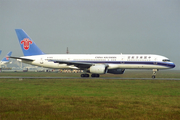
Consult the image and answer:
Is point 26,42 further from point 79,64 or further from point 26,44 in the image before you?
point 79,64

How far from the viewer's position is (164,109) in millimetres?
13570

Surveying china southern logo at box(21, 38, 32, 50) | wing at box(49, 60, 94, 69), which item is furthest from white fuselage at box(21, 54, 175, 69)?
china southern logo at box(21, 38, 32, 50)

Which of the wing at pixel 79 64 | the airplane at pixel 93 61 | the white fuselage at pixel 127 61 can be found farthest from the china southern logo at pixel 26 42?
the wing at pixel 79 64

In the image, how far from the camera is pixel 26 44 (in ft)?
158

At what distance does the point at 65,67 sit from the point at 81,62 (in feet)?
10.8

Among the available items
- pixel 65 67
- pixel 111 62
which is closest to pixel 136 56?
pixel 111 62

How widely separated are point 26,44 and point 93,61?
546 inches

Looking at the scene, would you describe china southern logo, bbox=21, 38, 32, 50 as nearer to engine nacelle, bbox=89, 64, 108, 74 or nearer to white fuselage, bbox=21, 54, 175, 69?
white fuselage, bbox=21, 54, 175, 69

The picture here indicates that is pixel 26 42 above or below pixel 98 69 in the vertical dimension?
above

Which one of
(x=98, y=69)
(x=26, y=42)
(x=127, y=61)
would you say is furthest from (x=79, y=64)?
(x=26, y=42)

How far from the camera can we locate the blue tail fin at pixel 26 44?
1895 inches

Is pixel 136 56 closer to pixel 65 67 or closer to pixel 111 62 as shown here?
pixel 111 62

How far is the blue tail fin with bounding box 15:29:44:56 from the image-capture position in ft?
158

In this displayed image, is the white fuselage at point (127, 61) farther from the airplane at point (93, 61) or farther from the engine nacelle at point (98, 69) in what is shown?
the engine nacelle at point (98, 69)
